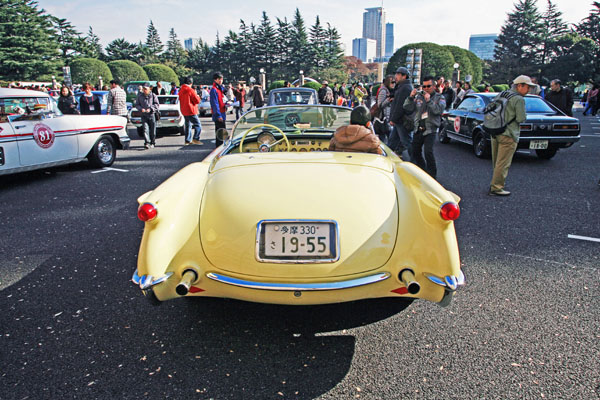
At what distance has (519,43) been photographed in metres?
62.1

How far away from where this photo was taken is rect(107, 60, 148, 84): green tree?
1609 inches

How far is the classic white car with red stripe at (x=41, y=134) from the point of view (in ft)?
20.1

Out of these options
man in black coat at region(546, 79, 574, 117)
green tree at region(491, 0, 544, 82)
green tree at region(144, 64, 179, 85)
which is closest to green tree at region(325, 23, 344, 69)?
green tree at region(491, 0, 544, 82)

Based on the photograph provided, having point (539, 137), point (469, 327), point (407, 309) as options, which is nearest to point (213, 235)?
point (407, 309)

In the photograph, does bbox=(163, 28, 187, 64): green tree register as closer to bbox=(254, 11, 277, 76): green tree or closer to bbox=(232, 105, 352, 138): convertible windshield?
bbox=(254, 11, 277, 76): green tree

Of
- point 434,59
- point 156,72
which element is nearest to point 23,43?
point 156,72

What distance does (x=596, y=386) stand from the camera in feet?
6.73

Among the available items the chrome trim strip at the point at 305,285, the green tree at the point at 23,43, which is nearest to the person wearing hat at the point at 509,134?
the chrome trim strip at the point at 305,285

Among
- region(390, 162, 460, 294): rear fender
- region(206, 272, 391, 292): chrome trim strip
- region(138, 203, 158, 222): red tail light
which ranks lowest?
region(206, 272, 391, 292): chrome trim strip

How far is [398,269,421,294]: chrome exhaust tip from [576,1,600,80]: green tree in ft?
195

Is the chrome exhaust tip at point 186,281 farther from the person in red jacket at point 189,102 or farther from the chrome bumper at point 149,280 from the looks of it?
the person in red jacket at point 189,102

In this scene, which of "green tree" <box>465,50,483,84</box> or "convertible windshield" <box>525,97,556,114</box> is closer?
"convertible windshield" <box>525,97,556,114</box>

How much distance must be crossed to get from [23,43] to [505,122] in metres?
54.3

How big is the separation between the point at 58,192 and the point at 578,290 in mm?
6724
